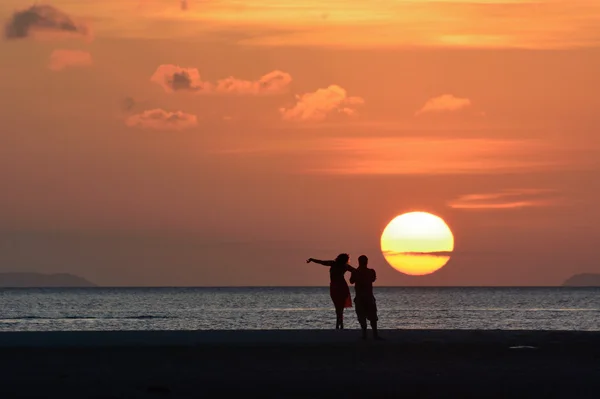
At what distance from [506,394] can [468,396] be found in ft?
1.97

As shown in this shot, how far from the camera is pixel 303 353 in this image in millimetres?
23594

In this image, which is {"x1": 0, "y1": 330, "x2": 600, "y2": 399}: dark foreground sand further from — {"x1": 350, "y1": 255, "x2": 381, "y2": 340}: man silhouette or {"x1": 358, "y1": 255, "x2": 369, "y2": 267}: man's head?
{"x1": 358, "y1": 255, "x2": 369, "y2": 267}: man's head

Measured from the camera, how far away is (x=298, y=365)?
2122 centimetres

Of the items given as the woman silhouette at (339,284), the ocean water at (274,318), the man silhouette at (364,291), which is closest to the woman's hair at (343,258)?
the woman silhouette at (339,284)

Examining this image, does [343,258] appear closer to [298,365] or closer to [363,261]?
[363,261]

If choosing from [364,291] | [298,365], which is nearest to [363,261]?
[364,291]

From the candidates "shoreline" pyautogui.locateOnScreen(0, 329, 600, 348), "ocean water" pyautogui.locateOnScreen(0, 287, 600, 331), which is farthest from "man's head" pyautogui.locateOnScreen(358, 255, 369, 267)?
"ocean water" pyautogui.locateOnScreen(0, 287, 600, 331)

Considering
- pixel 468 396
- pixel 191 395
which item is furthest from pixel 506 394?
pixel 191 395

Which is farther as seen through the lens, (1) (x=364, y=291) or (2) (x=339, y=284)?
(2) (x=339, y=284)

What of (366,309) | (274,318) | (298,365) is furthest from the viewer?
(274,318)

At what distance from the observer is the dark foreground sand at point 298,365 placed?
56.9 feet

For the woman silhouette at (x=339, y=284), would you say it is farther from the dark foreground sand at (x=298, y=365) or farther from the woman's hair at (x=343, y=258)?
the dark foreground sand at (x=298, y=365)

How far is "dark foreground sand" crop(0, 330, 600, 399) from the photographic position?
17.3m

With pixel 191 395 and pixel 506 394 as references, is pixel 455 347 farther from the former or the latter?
pixel 191 395
